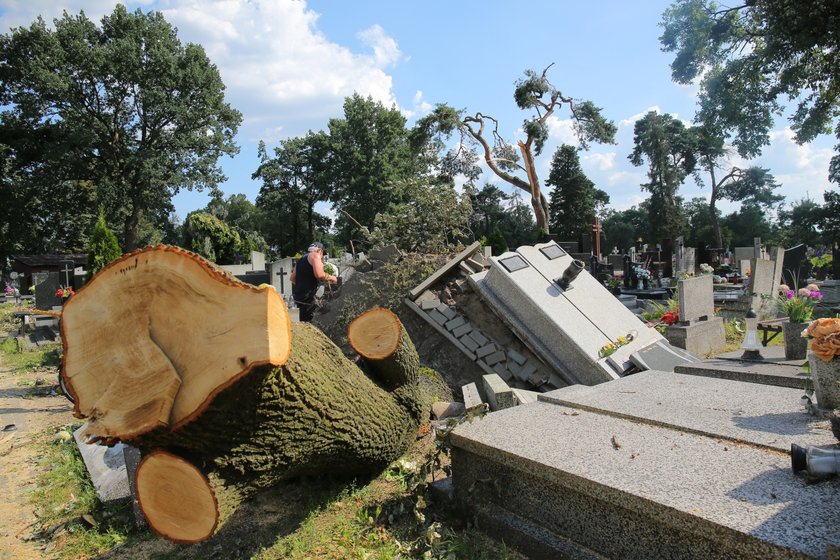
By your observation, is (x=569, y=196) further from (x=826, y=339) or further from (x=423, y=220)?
(x=826, y=339)

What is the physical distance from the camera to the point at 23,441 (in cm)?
541

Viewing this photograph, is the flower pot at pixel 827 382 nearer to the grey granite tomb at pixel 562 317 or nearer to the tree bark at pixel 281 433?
the grey granite tomb at pixel 562 317

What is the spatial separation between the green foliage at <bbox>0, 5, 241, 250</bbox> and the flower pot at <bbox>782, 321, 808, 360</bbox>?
28015mm

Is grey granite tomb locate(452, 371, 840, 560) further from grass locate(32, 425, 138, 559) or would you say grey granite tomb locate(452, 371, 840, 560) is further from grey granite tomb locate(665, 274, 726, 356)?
grey granite tomb locate(665, 274, 726, 356)

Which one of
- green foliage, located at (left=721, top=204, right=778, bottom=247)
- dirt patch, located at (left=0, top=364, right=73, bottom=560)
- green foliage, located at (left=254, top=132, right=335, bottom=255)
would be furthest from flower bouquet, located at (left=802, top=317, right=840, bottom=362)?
green foliage, located at (left=721, top=204, right=778, bottom=247)

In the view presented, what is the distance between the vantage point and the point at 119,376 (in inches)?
90.8

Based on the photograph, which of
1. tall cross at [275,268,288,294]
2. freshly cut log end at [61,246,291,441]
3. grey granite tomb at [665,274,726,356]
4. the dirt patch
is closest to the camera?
freshly cut log end at [61,246,291,441]

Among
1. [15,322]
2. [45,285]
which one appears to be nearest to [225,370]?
[45,285]

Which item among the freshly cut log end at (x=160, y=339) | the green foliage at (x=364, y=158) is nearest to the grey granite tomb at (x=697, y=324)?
the freshly cut log end at (x=160, y=339)

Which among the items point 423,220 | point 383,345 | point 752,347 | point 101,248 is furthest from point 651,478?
point 101,248

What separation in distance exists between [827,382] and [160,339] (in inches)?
131

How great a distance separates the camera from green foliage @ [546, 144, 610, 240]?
44.4 m

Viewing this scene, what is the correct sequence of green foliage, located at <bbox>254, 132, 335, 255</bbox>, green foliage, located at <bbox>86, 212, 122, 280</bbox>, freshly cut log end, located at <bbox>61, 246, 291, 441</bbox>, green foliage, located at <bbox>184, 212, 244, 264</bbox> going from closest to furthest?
1. freshly cut log end, located at <bbox>61, 246, 291, 441</bbox>
2. green foliage, located at <bbox>86, 212, 122, 280</bbox>
3. green foliage, located at <bbox>184, 212, 244, 264</bbox>
4. green foliage, located at <bbox>254, 132, 335, 255</bbox>

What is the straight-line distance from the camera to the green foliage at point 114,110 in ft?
85.3
